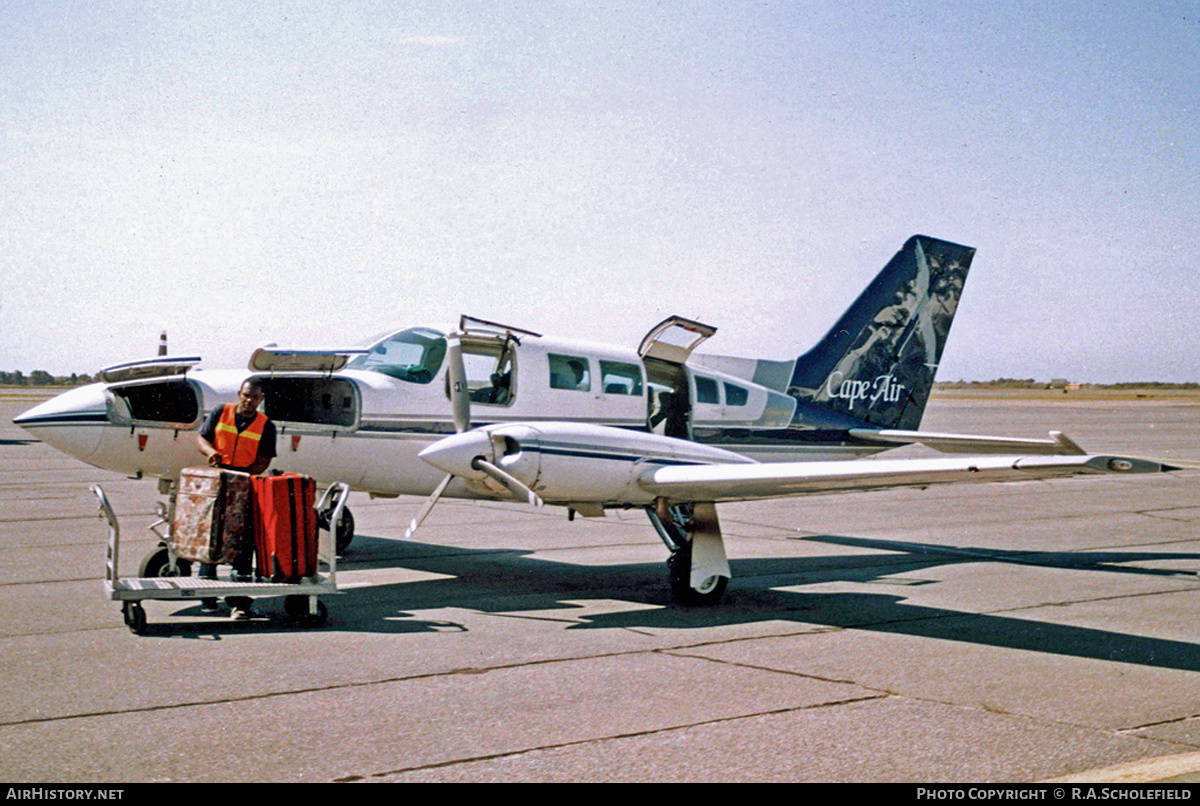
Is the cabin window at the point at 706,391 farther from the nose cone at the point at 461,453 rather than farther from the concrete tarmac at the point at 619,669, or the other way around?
the nose cone at the point at 461,453

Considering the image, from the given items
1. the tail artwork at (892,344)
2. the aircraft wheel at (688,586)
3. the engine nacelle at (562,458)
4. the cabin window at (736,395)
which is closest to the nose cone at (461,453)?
the engine nacelle at (562,458)

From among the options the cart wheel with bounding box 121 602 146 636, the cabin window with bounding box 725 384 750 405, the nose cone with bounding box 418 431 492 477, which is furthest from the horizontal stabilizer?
the cart wheel with bounding box 121 602 146 636

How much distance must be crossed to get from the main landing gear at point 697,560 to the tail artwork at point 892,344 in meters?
4.35

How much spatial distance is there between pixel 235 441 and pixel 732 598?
4.83 meters

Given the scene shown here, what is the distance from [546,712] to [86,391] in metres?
6.97

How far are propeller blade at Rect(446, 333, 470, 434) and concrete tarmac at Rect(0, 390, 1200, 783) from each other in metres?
1.66

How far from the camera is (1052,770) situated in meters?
5.66

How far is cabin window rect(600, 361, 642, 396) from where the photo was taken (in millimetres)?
12477

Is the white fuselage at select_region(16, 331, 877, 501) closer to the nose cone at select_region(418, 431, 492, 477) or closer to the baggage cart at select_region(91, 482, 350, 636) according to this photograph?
the nose cone at select_region(418, 431, 492, 477)

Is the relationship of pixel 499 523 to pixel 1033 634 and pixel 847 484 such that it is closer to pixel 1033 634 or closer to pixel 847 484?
pixel 847 484

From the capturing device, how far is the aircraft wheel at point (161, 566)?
1023 cm

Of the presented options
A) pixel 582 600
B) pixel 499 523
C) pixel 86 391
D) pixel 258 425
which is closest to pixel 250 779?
pixel 258 425

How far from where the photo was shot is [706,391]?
1335 centimetres

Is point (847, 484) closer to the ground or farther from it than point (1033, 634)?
farther from it
